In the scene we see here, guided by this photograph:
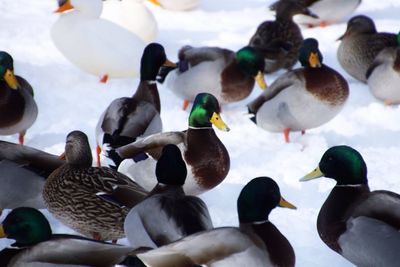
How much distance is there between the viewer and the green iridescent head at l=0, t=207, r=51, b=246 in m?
3.62

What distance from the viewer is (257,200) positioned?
12.1 feet

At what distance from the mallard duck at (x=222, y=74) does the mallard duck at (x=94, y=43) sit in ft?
1.86

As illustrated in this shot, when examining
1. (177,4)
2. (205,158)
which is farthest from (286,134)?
(177,4)

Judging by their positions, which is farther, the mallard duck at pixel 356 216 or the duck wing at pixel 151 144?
the duck wing at pixel 151 144

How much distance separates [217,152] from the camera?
4.73 metres

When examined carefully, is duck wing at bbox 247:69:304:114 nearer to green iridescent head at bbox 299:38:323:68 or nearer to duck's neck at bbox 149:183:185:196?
green iridescent head at bbox 299:38:323:68

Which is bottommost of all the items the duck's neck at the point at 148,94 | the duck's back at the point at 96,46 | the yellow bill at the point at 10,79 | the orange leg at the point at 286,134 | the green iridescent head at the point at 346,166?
the orange leg at the point at 286,134

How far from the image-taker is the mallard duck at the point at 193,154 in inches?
185

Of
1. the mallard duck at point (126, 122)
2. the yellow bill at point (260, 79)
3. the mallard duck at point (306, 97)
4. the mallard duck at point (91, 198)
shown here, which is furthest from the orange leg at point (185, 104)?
the mallard duck at point (91, 198)

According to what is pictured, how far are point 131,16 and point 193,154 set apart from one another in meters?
2.88

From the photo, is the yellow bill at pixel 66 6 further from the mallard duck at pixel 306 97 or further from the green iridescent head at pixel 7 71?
the mallard duck at pixel 306 97

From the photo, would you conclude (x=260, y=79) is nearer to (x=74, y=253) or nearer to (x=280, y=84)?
(x=280, y=84)

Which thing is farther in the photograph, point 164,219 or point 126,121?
point 126,121

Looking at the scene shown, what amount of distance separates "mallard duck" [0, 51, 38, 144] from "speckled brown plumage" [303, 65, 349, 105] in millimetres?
1976
